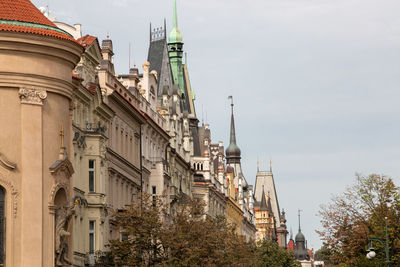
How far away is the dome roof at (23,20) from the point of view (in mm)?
39438

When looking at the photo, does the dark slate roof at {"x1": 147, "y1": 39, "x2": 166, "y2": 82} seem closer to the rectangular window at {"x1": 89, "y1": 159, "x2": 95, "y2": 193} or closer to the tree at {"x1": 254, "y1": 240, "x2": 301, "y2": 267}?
the tree at {"x1": 254, "y1": 240, "x2": 301, "y2": 267}

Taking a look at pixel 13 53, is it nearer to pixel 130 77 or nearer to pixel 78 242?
pixel 78 242

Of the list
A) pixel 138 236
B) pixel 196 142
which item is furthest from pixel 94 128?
pixel 196 142

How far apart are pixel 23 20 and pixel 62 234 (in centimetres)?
861

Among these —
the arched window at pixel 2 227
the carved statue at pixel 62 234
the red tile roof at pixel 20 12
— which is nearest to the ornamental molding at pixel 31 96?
the red tile roof at pixel 20 12

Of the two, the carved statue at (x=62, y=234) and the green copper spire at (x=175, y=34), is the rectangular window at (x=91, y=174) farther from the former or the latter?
the green copper spire at (x=175, y=34)

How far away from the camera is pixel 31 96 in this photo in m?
40.0

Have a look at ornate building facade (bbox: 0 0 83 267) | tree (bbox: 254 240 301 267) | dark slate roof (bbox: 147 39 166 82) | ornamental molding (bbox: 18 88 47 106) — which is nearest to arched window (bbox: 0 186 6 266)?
ornate building facade (bbox: 0 0 83 267)

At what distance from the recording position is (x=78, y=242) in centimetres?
5769

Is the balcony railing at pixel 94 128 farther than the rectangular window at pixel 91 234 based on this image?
No

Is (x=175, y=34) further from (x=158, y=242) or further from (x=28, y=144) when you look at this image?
(x=28, y=144)

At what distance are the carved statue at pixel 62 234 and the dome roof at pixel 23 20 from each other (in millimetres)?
7047

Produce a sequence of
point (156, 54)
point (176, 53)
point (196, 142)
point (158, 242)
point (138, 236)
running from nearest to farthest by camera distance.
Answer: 1. point (138, 236)
2. point (158, 242)
3. point (156, 54)
4. point (176, 53)
5. point (196, 142)

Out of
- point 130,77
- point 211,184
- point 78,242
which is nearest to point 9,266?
point 78,242
